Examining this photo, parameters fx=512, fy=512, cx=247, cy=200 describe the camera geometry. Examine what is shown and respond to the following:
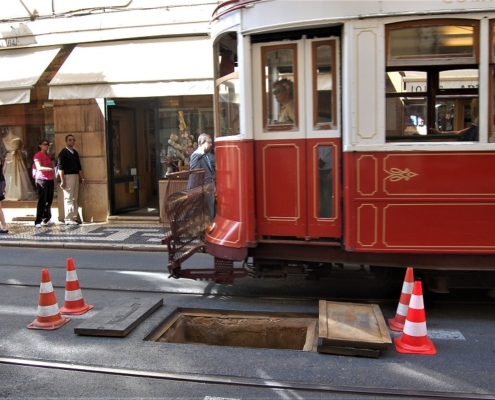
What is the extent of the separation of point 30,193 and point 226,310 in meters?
9.03

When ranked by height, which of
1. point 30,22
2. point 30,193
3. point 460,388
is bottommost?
point 460,388

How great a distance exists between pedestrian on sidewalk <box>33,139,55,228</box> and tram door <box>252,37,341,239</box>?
7.18 m

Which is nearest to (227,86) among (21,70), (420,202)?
(420,202)

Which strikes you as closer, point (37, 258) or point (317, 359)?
point (317, 359)

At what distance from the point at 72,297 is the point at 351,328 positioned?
2.98m

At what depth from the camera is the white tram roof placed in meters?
4.78

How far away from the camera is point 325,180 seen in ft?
17.4

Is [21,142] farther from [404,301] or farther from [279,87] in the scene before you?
[404,301]

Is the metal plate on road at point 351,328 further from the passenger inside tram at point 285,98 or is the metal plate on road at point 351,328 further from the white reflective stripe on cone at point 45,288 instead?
the white reflective stripe on cone at point 45,288

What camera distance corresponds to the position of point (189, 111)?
11398 mm

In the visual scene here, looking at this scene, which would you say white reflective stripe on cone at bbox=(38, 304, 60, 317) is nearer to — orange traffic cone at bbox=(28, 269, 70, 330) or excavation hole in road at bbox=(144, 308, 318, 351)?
orange traffic cone at bbox=(28, 269, 70, 330)

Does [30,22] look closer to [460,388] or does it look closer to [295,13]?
[295,13]

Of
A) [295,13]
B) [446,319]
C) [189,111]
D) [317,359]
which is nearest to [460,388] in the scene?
[317,359]

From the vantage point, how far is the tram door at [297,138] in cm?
522
